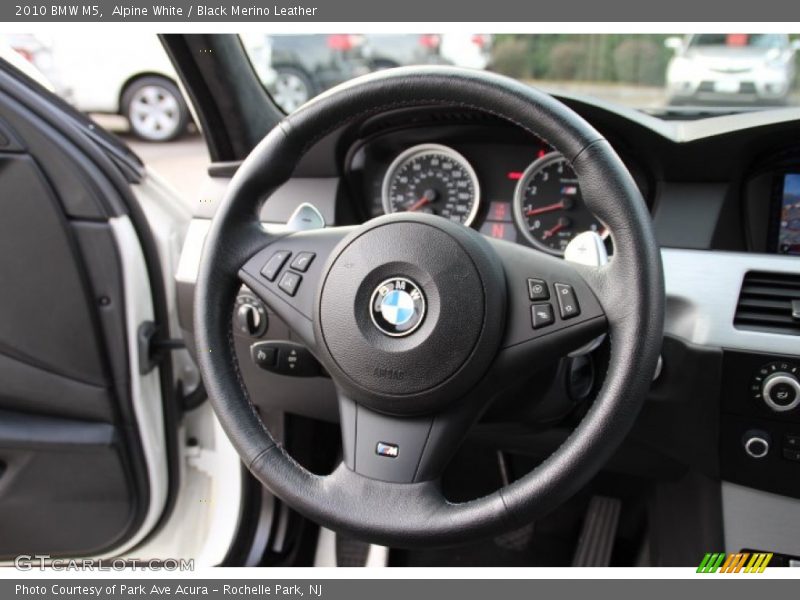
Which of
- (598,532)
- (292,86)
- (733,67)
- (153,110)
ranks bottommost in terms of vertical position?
(598,532)

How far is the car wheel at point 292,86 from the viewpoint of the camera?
1.82 m

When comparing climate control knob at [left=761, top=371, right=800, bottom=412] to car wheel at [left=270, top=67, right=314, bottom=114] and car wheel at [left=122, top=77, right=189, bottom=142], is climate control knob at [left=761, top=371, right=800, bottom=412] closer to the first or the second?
car wheel at [left=270, top=67, right=314, bottom=114]

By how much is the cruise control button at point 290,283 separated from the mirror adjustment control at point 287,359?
0.58 ft

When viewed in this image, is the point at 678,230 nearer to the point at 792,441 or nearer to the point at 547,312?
the point at 792,441

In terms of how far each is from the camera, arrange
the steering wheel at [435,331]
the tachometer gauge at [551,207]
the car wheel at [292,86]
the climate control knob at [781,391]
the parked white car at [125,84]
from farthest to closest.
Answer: the parked white car at [125,84], the car wheel at [292,86], the tachometer gauge at [551,207], the climate control knob at [781,391], the steering wheel at [435,331]

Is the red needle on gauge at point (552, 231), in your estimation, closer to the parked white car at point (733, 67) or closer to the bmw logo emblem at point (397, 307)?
the parked white car at point (733, 67)

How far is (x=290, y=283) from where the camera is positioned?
1013 mm

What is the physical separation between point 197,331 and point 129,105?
6.03ft

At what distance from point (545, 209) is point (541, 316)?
1.99ft

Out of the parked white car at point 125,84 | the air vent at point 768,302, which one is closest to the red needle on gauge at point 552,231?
the air vent at point 768,302

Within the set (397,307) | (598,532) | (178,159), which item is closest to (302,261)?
(397,307)

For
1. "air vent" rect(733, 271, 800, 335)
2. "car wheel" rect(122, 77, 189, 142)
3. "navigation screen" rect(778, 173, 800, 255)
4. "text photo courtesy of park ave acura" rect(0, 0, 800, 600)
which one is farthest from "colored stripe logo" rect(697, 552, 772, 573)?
"car wheel" rect(122, 77, 189, 142)

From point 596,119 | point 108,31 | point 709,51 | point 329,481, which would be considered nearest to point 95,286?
point 108,31

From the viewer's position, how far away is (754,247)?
1384mm
